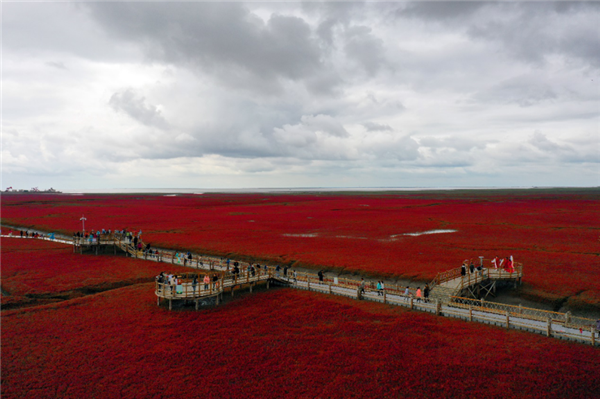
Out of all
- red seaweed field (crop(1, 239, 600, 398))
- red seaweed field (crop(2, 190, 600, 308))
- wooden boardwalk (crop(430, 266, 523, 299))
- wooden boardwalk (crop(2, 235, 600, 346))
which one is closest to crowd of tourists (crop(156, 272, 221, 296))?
wooden boardwalk (crop(2, 235, 600, 346))

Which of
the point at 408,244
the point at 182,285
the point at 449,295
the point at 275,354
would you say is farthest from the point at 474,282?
the point at 182,285

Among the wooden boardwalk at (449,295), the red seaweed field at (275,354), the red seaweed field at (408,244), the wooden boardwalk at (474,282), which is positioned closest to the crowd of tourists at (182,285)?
the wooden boardwalk at (449,295)

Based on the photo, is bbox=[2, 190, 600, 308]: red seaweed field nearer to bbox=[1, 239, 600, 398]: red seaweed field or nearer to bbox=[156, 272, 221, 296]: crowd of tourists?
bbox=[1, 239, 600, 398]: red seaweed field

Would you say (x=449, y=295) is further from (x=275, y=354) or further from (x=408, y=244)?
(x=408, y=244)

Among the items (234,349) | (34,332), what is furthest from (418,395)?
(34,332)

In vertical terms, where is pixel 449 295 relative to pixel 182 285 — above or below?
below

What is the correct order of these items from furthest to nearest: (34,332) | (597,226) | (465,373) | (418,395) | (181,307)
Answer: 1. (597,226)
2. (181,307)
3. (34,332)
4. (465,373)
5. (418,395)

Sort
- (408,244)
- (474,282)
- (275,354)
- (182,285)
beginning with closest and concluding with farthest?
(275,354) → (182,285) → (474,282) → (408,244)

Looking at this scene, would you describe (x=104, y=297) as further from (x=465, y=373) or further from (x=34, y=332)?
(x=465, y=373)
